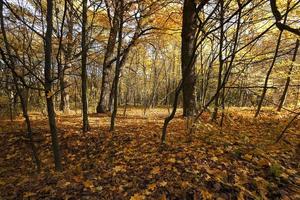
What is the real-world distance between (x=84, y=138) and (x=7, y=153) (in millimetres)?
2014

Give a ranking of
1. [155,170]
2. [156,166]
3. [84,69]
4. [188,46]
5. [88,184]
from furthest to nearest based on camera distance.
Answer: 1. [188,46]
2. [84,69]
3. [156,166]
4. [155,170]
5. [88,184]

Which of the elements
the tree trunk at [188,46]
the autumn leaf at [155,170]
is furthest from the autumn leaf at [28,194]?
the tree trunk at [188,46]

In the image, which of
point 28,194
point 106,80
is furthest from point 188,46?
point 28,194

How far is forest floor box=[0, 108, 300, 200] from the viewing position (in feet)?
11.7

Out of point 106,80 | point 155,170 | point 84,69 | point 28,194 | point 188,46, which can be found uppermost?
point 188,46

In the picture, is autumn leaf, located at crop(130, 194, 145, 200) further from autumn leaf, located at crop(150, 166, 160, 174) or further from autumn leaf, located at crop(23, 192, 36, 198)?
autumn leaf, located at crop(23, 192, 36, 198)

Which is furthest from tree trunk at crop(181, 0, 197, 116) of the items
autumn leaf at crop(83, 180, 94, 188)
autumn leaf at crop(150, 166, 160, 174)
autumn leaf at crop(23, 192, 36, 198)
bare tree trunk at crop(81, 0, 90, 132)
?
autumn leaf at crop(23, 192, 36, 198)

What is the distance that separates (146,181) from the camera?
390 cm

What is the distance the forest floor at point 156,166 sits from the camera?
3.58m

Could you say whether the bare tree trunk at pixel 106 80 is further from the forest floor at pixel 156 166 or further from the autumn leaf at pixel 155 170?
the autumn leaf at pixel 155 170

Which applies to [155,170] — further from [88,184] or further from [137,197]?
[88,184]

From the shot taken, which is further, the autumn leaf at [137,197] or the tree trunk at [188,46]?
the tree trunk at [188,46]

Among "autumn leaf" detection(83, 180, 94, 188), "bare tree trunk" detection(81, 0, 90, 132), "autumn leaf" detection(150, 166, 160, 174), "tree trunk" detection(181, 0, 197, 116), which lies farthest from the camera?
"tree trunk" detection(181, 0, 197, 116)

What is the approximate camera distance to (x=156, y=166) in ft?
14.1
